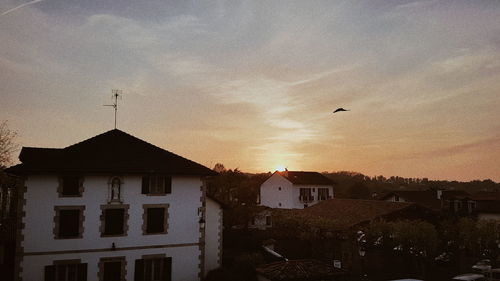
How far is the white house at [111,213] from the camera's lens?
23.4 meters

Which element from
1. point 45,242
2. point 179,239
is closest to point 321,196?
point 179,239

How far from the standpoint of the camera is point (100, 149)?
26516 mm

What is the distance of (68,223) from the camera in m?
24.0

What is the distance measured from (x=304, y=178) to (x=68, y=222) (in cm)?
5727

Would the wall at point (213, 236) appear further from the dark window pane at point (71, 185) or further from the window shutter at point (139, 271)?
the dark window pane at point (71, 185)

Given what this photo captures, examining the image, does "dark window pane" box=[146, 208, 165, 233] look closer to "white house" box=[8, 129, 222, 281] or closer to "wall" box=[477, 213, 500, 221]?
"white house" box=[8, 129, 222, 281]

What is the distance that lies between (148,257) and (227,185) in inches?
855

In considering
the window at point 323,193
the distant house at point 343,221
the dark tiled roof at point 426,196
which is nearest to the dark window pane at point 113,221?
the distant house at point 343,221

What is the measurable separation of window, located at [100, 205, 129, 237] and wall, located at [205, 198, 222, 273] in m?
6.51

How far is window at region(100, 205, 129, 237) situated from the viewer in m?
24.8

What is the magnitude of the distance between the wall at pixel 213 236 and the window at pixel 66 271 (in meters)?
8.90

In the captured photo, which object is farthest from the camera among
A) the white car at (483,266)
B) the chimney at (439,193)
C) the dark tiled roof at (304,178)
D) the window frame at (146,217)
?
the dark tiled roof at (304,178)

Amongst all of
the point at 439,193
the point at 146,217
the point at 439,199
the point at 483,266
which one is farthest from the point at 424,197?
the point at 146,217

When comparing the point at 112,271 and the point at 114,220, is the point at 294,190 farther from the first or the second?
the point at 112,271
